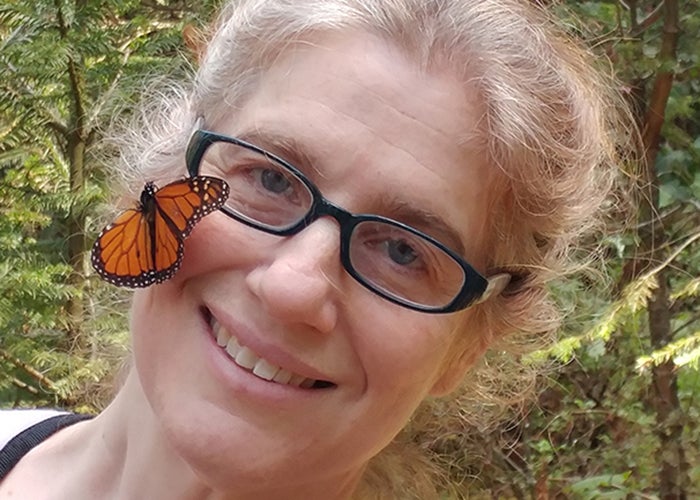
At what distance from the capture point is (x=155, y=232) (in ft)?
3.83

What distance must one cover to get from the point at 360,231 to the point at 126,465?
584mm

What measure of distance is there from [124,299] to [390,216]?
85cm

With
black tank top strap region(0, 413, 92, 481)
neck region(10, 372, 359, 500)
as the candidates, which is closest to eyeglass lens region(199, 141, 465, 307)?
neck region(10, 372, 359, 500)

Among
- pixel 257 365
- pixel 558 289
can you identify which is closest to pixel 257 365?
pixel 257 365

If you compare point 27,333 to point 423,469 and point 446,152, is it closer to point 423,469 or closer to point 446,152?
point 423,469

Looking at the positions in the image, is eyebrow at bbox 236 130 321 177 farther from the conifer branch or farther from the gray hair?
the conifer branch

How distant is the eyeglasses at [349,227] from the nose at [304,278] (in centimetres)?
2

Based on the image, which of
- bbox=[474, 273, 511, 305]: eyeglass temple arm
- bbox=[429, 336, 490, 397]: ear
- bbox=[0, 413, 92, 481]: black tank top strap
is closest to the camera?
bbox=[474, 273, 511, 305]: eyeglass temple arm

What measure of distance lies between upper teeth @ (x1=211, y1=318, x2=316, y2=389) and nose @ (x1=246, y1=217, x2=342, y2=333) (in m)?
0.07

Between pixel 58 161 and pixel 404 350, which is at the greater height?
pixel 404 350

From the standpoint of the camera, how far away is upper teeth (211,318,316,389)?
115cm

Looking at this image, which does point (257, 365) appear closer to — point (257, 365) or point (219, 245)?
point (257, 365)

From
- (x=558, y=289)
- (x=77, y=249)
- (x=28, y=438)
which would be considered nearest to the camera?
(x=28, y=438)

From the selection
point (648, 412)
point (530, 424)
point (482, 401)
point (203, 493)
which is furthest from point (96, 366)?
point (648, 412)
